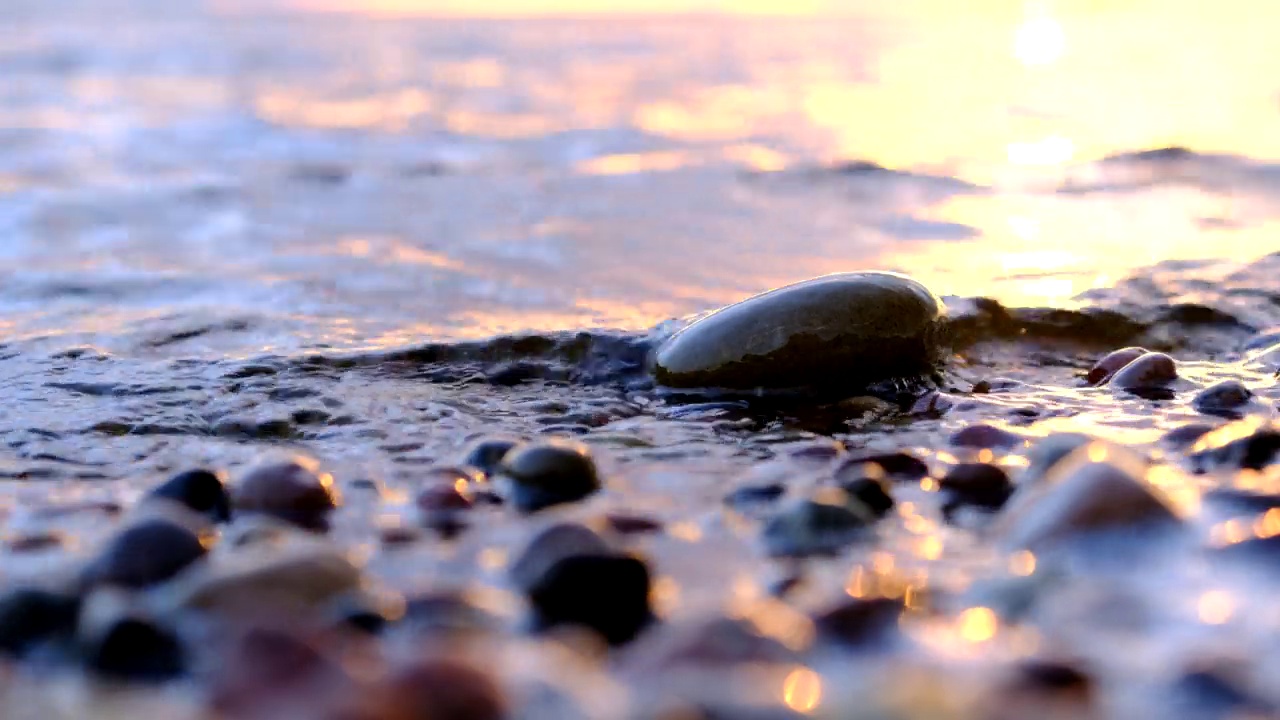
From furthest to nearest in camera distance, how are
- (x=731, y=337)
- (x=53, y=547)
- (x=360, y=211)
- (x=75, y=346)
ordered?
(x=360, y=211)
(x=75, y=346)
(x=731, y=337)
(x=53, y=547)

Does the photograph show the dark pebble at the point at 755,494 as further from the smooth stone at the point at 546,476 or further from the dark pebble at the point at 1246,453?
the dark pebble at the point at 1246,453

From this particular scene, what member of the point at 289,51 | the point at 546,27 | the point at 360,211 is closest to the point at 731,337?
the point at 360,211

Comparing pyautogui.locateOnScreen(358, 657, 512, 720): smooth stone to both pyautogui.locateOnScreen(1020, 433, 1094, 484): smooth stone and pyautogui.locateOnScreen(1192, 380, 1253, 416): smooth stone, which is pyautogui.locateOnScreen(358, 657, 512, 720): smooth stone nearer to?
pyautogui.locateOnScreen(1020, 433, 1094, 484): smooth stone

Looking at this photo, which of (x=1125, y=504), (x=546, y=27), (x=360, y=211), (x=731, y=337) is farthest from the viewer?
(x=546, y=27)

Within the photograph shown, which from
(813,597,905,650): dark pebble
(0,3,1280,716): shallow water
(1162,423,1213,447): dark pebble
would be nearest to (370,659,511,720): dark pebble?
(0,3,1280,716): shallow water

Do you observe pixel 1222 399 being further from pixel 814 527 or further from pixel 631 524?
pixel 631 524

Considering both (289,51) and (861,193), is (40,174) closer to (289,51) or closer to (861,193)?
(861,193)

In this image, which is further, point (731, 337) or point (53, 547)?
point (731, 337)
